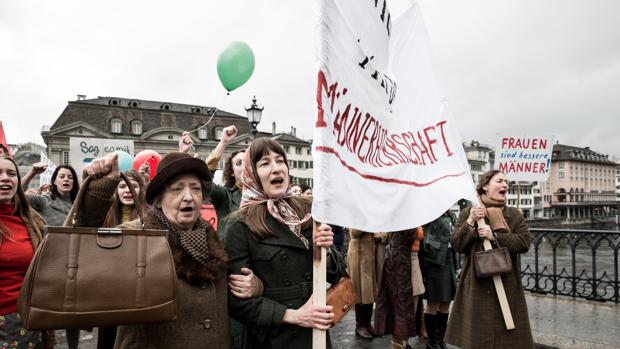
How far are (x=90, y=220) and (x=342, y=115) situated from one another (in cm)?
166

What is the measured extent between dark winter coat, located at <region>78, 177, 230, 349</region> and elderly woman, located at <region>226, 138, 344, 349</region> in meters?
0.10

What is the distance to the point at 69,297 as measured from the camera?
5.44 ft

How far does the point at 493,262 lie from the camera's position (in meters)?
3.85

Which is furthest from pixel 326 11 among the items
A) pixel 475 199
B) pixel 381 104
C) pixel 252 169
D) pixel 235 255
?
pixel 475 199

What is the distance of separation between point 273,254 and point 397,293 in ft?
9.37

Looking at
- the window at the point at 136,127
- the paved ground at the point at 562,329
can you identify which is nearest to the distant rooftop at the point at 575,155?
the window at the point at 136,127

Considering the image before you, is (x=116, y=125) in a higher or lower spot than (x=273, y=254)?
higher

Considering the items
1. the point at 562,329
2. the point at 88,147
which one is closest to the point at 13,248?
the point at 562,329

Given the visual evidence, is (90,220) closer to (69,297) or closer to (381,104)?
(69,297)

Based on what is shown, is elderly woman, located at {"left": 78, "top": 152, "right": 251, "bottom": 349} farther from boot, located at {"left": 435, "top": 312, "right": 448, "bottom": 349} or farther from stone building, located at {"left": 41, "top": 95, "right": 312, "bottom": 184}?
stone building, located at {"left": 41, "top": 95, "right": 312, "bottom": 184}

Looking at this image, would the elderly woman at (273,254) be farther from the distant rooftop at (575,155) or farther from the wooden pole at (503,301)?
the distant rooftop at (575,155)

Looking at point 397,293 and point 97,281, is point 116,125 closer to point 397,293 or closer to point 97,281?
point 397,293

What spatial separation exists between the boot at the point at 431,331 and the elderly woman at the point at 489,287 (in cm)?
89

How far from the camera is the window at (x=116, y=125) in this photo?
55.2 meters
